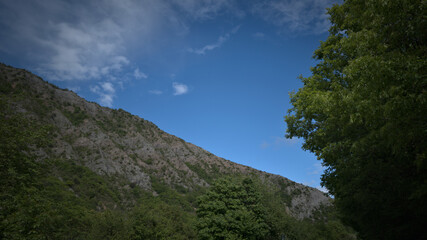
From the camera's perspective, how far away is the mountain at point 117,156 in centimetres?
7206

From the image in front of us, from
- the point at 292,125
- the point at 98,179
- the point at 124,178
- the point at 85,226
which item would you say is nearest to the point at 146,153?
the point at 124,178

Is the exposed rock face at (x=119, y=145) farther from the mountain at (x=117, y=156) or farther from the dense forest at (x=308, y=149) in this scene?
the dense forest at (x=308, y=149)

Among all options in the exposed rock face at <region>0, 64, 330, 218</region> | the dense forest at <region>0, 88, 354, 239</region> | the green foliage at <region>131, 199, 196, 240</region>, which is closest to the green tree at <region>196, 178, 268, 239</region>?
the dense forest at <region>0, 88, 354, 239</region>

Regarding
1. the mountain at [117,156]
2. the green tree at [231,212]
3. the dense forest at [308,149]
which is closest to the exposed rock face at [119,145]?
the mountain at [117,156]

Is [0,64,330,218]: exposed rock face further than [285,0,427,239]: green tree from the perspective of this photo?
Yes

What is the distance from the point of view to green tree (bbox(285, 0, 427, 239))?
6.80 metres

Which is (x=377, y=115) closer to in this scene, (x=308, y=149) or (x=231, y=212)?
(x=308, y=149)

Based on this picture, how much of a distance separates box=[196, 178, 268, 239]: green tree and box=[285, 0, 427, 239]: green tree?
57.7 ft

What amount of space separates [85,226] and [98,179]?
33.8 m

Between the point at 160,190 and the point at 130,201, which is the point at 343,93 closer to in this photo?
the point at 130,201

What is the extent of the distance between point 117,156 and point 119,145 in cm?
901

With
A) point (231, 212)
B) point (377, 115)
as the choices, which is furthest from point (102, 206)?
point (377, 115)

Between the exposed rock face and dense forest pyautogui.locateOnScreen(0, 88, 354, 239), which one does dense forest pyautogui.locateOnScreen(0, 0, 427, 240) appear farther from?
the exposed rock face

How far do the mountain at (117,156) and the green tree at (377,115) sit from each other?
5230cm
